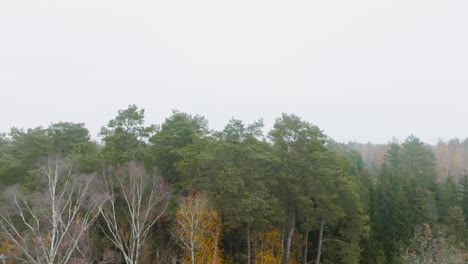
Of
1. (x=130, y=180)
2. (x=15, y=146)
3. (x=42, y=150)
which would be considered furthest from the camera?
(x=15, y=146)

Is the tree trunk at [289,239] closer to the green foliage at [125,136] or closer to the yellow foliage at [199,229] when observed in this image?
the yellow foliage at [199,229]

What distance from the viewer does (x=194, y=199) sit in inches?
894

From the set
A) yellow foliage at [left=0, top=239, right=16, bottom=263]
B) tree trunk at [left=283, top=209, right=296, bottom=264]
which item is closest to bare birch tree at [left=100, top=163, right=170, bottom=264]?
yellow foliage at [left=0, top=239, right=16, bottom=263]

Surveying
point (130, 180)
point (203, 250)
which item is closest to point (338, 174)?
point (203, 250)

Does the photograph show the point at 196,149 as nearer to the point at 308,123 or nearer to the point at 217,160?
the point at 217,160

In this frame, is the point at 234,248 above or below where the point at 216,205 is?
below

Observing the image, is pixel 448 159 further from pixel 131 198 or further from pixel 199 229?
pixel 131 198

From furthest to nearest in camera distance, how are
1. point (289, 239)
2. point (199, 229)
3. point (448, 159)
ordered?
point (448, 159), point (289, 239), point (199, 229)

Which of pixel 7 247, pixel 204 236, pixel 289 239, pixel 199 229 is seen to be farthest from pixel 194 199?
pixel 7 247

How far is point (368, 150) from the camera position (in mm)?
114812

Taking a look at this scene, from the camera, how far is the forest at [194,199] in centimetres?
2191

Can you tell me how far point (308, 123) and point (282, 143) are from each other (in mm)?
2555

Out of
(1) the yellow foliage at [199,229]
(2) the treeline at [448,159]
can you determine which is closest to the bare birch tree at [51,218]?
(1) the yellow foliage at [199,229]

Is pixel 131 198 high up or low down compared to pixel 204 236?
up
